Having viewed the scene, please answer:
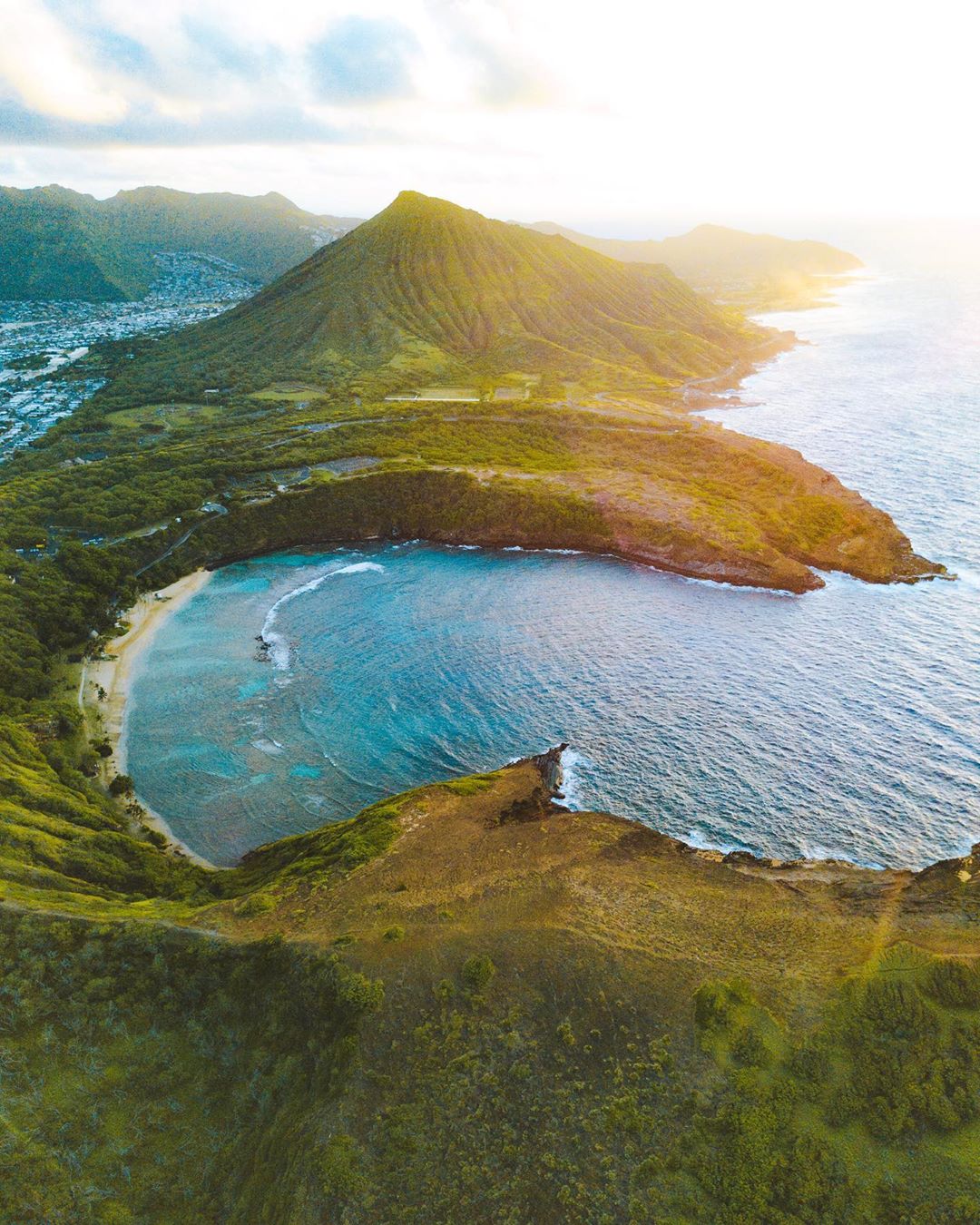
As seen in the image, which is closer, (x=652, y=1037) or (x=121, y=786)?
(x=652, y=1037)

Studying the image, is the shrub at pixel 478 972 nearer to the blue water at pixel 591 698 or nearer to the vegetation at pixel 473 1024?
the vegetation at pixel 473 1024

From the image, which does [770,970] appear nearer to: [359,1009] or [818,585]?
[359,1009]

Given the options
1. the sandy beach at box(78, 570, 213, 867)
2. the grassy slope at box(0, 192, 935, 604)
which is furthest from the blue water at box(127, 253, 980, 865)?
the grassy slope at box(0, 192, 935, 604)

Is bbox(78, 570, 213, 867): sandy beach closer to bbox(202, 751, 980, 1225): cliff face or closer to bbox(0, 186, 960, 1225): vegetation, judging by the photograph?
bbox(0, 186, 960, 1225): vegetation

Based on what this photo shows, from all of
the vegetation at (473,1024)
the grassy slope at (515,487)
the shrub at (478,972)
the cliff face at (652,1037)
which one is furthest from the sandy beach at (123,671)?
the shrub at (478,972)

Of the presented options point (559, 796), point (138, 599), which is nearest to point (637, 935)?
point (559, 796)

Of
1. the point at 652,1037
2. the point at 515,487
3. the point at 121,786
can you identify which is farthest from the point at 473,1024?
the point at 515,487

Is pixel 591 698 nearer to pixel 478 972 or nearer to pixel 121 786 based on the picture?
pixel 478 972
